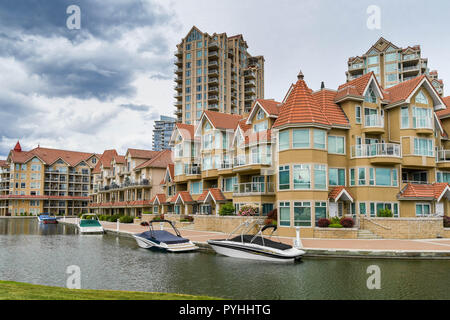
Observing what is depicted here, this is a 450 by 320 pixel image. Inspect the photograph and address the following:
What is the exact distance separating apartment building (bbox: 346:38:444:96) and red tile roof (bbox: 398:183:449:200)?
5401 cm

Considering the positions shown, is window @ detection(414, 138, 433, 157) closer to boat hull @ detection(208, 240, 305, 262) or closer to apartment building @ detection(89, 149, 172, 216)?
boat hull @ detection(208, 240, 305, 262)

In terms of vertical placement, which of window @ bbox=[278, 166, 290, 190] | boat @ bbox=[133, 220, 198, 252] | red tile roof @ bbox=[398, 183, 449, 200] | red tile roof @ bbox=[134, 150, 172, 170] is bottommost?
boat @ bbox=[133, 220, 198, 252]

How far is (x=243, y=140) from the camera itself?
39844 mm

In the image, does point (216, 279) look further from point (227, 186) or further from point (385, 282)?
point (227, 186)

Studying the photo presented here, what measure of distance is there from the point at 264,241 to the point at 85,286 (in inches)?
419

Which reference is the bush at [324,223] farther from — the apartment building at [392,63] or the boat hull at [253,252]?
the apartment building at [392,63]

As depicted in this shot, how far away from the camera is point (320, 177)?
3069 centimetres

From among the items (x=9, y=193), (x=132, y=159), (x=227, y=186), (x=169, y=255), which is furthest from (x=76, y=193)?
(x=169, y=255)

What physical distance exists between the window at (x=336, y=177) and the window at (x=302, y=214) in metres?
4.28

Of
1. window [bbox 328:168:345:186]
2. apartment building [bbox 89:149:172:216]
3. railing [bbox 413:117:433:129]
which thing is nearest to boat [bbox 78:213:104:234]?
apartment building [bbox 89:149:172:216]

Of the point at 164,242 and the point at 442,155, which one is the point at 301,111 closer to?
the point at 164,242

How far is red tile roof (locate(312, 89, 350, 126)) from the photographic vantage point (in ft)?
110

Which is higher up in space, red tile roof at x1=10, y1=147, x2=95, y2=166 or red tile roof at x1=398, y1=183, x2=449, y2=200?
red tile roof at x1=10, y1=147, x2=95, y2=166

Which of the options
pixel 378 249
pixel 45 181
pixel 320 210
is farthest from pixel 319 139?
pixel 45 181
